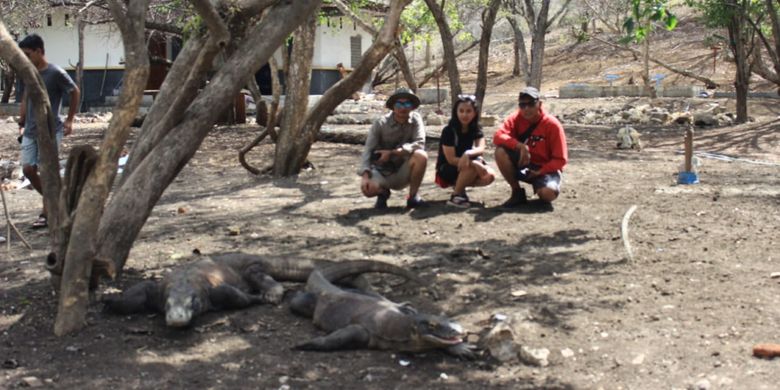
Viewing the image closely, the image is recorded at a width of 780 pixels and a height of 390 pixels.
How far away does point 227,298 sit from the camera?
17.2 ft

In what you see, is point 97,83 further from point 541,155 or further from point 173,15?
point 541,155

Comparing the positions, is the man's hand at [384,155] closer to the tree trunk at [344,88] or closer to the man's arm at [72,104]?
the tree trunk at [344,88]

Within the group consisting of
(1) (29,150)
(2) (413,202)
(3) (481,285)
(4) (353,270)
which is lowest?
(3) (481,285)

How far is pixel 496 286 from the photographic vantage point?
5.64m

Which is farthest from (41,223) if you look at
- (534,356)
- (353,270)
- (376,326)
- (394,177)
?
(534,356)

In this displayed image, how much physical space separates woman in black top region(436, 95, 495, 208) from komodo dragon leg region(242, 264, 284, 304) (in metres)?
2.81

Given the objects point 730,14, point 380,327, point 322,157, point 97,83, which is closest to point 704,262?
point 380,327

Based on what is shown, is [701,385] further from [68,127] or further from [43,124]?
[68,127]

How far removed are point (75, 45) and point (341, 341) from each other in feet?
84.3

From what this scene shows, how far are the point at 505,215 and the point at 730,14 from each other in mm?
10856

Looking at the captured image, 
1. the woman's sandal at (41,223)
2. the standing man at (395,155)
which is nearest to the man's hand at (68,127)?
the woman's sandal at (41,223)

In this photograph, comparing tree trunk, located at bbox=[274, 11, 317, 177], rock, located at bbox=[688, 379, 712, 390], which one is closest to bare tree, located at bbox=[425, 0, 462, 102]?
tree trunk, located at bbox=[274, 11, 317, 177]

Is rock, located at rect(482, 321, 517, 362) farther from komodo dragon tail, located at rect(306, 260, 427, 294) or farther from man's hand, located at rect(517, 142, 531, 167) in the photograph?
man's hand, located at rect(517, 142, 531, 167)

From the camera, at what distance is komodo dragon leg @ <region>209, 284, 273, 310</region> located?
17.0 ft
